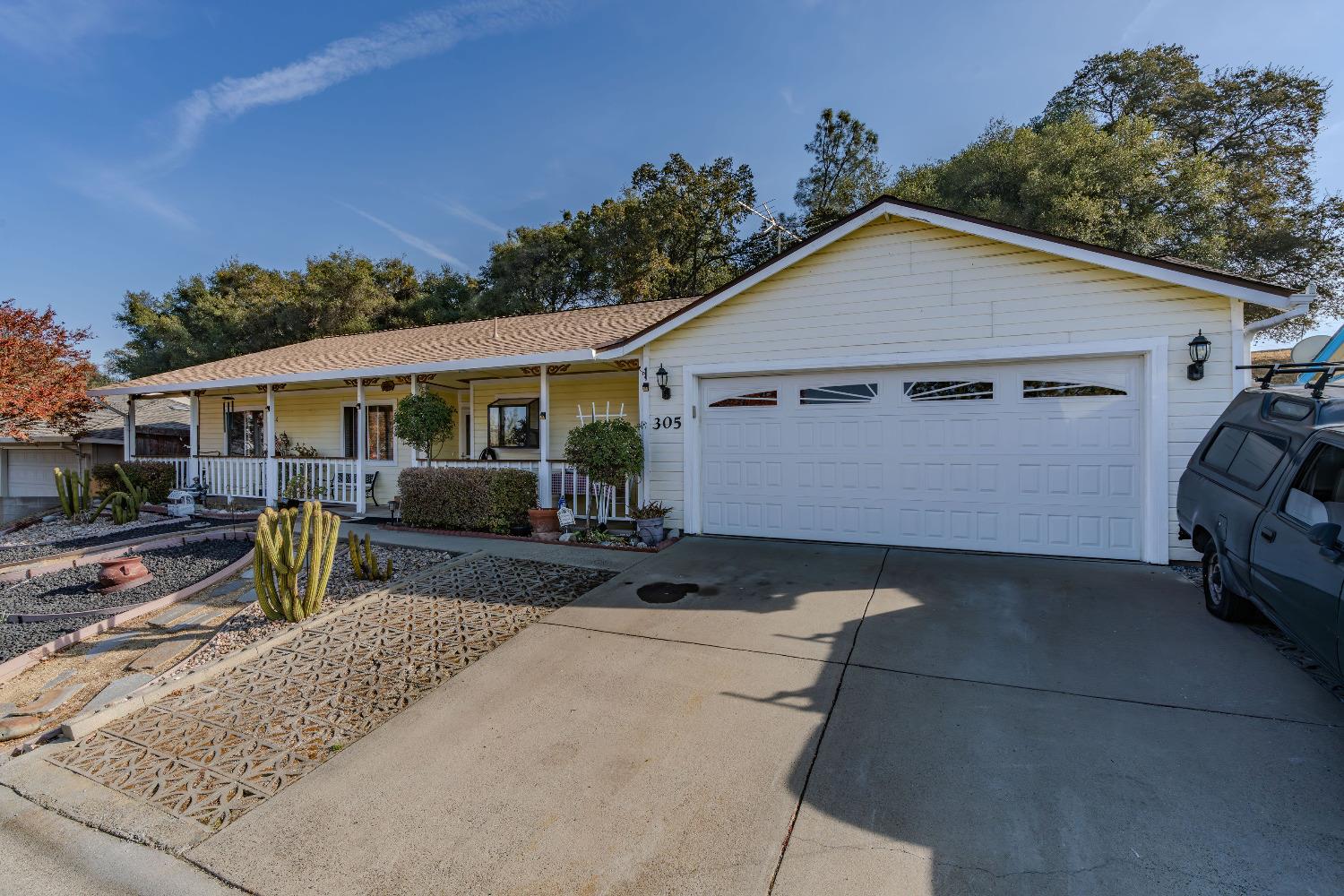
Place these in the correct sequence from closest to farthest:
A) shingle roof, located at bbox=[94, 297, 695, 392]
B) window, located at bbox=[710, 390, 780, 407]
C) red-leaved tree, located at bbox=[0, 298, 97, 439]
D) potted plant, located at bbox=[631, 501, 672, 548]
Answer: potted plant, located at bbox=[631, 501, 672, 548], window, located at bbox=[710, 390, 780, 407], shingle roof, located at bbox=[94, 297, 695, 392], red-leaved tree, located at bbox=[0, 298, 97, 439]

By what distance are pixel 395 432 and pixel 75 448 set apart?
48.4 feet

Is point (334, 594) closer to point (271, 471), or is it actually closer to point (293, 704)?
point (293, 704)

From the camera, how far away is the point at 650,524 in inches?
308

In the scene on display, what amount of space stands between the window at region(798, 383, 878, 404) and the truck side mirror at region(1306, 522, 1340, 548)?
4.54m

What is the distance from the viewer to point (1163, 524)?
6.09 m

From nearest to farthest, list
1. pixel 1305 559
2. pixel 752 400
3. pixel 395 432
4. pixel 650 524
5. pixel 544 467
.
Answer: pixel 1305 559
pixel 650 524
pixel 752 400
pixel 544 467
pixel 395 432

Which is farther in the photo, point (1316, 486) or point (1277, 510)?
point (1277, 510)

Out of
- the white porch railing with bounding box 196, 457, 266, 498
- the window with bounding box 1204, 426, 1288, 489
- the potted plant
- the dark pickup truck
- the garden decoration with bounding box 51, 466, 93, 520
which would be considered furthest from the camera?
the white porch railing with bounding box 196, 457, 266, 498

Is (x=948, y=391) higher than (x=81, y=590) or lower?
higher

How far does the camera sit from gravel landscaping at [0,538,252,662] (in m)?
4.91

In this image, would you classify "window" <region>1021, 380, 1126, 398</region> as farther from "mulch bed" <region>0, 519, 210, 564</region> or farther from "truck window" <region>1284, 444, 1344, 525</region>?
"mulch bed" <region>0, 519, 210, 564</region>

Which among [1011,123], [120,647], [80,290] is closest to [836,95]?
[1011,123]

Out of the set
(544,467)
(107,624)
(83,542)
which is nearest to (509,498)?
(544,467)

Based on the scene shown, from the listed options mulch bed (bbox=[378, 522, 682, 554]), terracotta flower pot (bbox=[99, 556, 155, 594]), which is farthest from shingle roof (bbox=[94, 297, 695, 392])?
terracotta flower pot (bbox=[99, 556, 155, 594])
